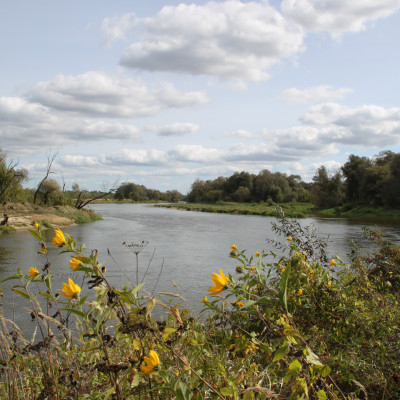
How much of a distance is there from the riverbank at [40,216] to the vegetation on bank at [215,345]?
55.3 feet

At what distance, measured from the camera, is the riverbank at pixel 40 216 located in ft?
60.7

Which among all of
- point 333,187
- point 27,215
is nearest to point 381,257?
point 27,215

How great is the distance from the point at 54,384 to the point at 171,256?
10140mm

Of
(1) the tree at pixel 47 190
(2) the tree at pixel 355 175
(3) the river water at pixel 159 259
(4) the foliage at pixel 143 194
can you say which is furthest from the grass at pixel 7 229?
(4) the foliage at pixel 143 194

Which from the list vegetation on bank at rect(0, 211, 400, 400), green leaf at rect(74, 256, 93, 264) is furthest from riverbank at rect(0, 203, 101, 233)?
green leaf at rect(74, 256, 93, 264)

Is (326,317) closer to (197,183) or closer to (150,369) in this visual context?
(150,369)

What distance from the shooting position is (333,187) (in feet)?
137

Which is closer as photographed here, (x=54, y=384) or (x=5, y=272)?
(x=54, y=384)

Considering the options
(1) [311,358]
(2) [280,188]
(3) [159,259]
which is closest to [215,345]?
(1) [311,358]

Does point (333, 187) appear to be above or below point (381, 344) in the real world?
above

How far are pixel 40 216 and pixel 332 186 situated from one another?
3163 cm

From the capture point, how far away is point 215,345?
2.21 metres

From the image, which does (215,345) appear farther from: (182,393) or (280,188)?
(280,188)

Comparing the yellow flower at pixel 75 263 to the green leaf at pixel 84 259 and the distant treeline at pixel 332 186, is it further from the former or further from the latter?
the distant treeline at pixel 332 186
